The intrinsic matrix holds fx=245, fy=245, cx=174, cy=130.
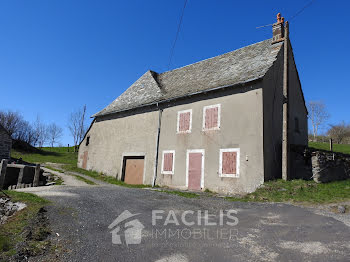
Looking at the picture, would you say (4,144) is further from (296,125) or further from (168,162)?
(296,125)

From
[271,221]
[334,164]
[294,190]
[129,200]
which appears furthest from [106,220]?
[334,164]

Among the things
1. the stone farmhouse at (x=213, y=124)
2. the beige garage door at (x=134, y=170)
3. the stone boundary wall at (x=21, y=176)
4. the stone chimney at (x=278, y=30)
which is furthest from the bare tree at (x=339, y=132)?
the stone boundary wall at (x=21, y=176)

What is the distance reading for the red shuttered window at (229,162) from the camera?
12.0 m

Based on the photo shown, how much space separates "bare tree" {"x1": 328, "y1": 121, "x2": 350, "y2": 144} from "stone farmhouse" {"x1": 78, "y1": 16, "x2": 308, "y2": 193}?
30.7 meters

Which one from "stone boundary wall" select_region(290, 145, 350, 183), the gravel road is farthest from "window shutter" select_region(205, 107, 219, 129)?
the gravel road

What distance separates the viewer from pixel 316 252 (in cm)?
439

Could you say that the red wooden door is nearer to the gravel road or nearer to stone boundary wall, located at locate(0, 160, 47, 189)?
the gravel road

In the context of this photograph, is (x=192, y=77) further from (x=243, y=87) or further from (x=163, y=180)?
(x=163, y=180)

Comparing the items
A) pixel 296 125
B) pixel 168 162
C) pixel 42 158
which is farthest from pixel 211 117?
pixel 42 158

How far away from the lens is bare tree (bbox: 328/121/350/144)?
4149 cm

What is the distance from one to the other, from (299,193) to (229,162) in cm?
338

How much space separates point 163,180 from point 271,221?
894cm

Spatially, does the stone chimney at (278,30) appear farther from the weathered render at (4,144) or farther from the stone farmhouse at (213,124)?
the weathered render at (4,144)

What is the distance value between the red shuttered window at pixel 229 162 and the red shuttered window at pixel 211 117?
4.89 feet
